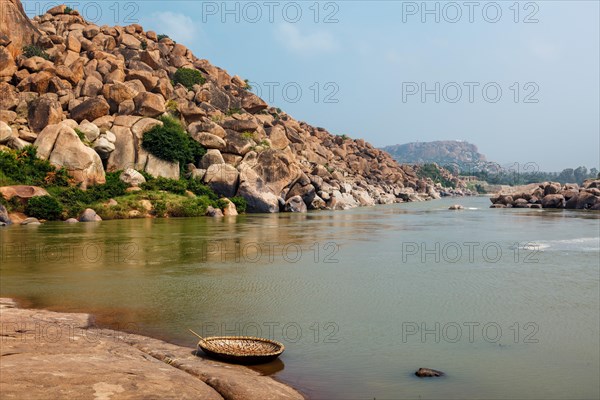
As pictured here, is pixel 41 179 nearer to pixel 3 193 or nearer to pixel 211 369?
pixel 3 193

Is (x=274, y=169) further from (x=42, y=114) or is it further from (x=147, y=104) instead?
(x=42, y=114)

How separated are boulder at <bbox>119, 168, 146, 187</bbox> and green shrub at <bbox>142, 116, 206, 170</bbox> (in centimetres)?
325

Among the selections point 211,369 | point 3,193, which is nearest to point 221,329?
point 211,369

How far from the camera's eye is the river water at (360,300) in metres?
6.52

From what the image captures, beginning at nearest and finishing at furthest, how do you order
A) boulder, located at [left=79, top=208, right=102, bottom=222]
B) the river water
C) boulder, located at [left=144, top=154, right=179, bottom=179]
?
the river water, boulder, located at [left=79, top=208, right=102, bottom=222], boulder, located at [left=144, top=154, right=179, bottom=179]

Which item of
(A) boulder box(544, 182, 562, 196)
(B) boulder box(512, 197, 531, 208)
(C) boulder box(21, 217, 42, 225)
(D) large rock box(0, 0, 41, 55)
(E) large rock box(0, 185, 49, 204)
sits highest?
(D) large rock box(0, 0, 41, 55)

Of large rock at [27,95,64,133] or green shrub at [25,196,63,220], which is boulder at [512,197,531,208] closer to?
large rock at [27,95,64,133]

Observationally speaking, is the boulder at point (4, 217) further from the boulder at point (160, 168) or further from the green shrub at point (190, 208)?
the boulder at point (160, 168)

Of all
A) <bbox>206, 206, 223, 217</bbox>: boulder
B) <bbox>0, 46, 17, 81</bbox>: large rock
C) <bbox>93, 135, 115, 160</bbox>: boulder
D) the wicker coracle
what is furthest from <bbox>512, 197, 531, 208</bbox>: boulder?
the wicker coracle

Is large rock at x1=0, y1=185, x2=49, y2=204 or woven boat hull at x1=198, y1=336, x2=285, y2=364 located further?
large rock at x1=0, y1=185, x2=49, y2=204

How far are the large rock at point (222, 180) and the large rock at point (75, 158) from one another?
859 cm

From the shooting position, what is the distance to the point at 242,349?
22.5ft

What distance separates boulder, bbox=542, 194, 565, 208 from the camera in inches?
1970

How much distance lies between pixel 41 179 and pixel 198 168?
1295 cm
